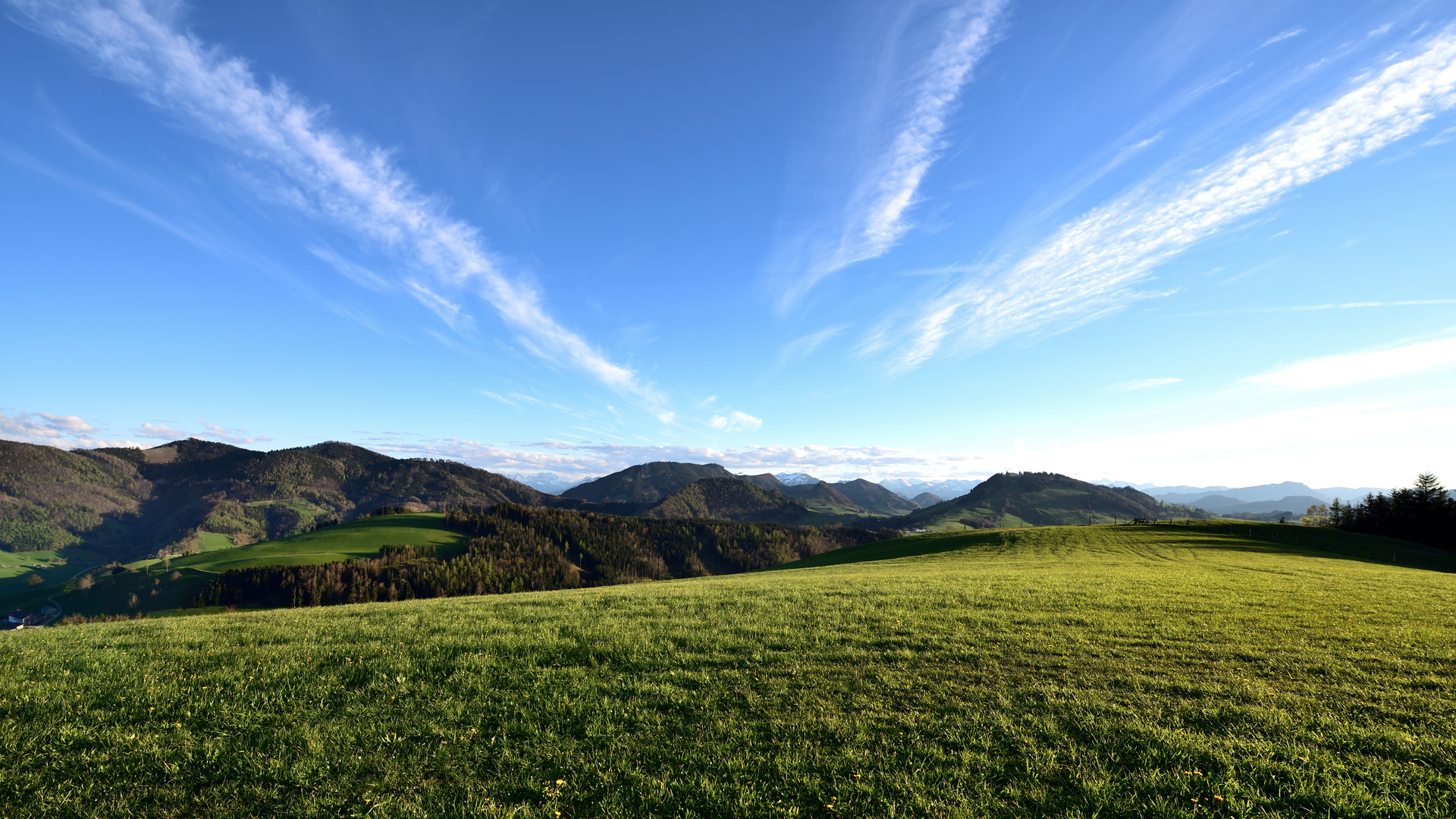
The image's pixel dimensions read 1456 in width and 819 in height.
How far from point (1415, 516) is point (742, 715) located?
442 ft

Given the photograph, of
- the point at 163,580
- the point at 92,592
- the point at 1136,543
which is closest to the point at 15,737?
the point at 1136,543

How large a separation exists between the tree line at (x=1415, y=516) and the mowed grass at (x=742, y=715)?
343 ft

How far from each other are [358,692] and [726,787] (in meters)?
8.55

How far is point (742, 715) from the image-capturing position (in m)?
9.80

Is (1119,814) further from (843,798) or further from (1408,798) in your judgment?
(1408,798)

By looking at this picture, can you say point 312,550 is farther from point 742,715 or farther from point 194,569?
point 742,715

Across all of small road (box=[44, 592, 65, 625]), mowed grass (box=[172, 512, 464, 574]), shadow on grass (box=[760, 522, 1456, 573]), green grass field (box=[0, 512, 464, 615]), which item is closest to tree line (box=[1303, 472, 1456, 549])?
shadow on grass (box=[760, 522, 1456, 573])

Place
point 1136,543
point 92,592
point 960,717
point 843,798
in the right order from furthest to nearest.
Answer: point 92,592 → point 1136,543 → point 960,717 → point 843,798

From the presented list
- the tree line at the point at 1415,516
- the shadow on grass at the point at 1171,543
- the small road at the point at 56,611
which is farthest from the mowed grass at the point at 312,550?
the tree line at the point at 1415,516

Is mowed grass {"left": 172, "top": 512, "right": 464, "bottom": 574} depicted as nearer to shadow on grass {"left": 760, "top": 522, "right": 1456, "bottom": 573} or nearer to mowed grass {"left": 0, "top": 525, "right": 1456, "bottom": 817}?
shadow on grass {"left": 760, "top": 522, "right": 1456, "bottom": 573}

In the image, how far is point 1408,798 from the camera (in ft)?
22.9

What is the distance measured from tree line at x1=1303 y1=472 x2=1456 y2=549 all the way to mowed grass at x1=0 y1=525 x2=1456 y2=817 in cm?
10466

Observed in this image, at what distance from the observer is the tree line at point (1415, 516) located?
253ft

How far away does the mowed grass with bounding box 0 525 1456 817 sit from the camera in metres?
7.31
